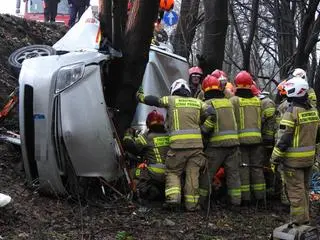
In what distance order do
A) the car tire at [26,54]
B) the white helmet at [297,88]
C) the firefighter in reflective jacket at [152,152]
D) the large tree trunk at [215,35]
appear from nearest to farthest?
the white helmet at [297,88], the firefighter in reflective jacket at [152,152], the car tire at [26,54], the large tree trunk at [215,35]

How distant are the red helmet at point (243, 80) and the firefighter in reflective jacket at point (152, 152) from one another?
126cm

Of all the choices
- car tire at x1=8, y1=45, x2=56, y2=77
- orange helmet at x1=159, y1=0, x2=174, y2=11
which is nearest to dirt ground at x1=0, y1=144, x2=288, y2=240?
car tire at x1=8, y1=45, x2=56, y2=77

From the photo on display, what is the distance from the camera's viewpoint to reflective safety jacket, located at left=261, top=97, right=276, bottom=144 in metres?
7.65

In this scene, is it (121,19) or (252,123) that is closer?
(121,19)

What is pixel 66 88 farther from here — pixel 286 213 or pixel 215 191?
pixel 286 213

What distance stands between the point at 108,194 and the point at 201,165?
1.24m

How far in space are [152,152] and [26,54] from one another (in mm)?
2665

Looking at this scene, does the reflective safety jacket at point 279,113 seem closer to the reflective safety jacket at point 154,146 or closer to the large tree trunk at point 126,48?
the reflective safety jacket at point 154,146

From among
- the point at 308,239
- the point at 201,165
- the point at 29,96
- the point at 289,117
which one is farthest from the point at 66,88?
the point at 308,239

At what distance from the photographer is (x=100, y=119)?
616cm

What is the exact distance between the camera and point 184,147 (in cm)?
675

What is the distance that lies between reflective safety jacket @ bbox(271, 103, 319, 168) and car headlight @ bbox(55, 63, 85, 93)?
237 centimetres

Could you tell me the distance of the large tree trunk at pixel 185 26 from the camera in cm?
1194

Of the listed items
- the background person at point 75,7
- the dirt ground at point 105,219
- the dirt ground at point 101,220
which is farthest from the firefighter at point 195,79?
the background person at point 75,7
